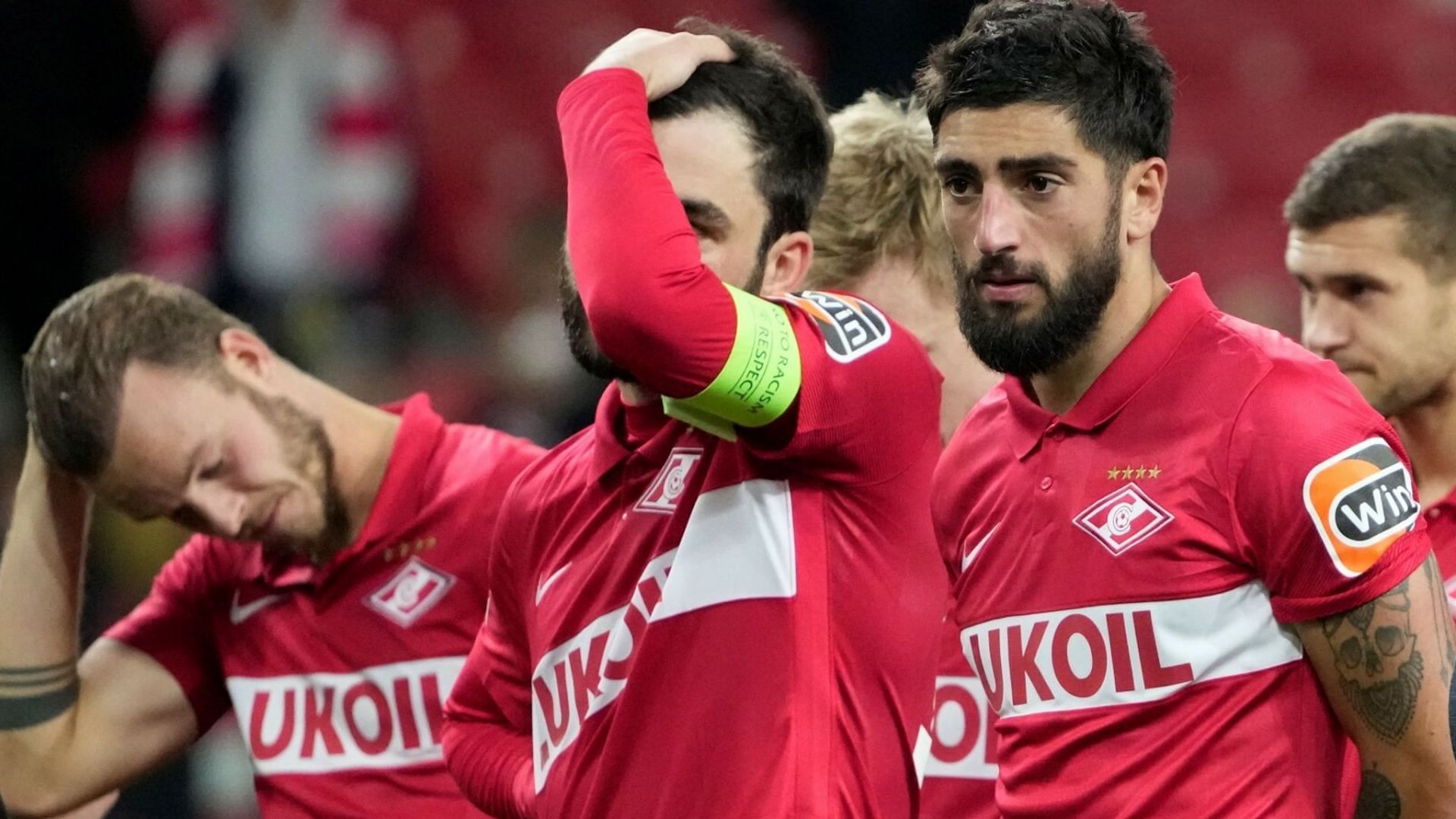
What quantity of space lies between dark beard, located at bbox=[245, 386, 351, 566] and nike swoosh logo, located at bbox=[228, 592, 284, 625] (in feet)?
0.28

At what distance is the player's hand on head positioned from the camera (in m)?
2.29

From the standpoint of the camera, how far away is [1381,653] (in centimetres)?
193

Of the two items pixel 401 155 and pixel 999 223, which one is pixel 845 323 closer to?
pixel 999 223

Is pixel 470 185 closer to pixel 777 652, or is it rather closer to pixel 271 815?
pixel 271 815

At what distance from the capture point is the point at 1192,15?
6.61 m

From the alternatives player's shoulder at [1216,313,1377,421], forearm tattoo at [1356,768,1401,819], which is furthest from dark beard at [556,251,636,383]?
forearm tattoo at [1356,768,1401,819]

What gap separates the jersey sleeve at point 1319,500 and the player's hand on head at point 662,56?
80 centimetres

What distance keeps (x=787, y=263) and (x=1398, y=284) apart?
1.05m

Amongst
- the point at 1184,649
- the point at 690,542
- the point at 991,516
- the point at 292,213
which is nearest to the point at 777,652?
the point at 690,542

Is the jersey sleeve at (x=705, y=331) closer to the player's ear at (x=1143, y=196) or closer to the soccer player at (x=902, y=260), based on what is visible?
the player's ear at (x=1143, y=196)

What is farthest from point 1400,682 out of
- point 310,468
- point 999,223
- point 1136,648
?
point 310,468

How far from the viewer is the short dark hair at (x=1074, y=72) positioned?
216cm

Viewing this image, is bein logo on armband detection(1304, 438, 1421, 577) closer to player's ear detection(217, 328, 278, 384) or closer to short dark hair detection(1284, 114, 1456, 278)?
short dark hair detection(1284, 114, 1456, 278)

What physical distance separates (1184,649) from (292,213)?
13.8ft
